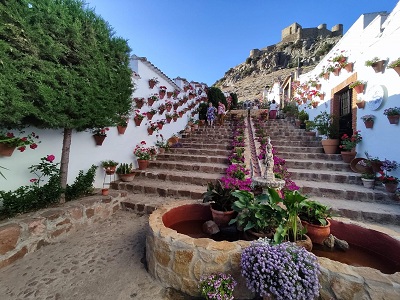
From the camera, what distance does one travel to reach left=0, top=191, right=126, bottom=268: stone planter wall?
2.56 m

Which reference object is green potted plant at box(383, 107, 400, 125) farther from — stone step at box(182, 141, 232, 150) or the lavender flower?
stone step at box(182, 141, 232, 150)

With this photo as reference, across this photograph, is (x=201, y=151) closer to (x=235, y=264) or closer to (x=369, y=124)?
(x=369, y=124)

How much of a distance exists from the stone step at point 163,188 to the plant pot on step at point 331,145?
4.19 meters

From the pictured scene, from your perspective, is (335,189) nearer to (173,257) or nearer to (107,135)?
(173,257)

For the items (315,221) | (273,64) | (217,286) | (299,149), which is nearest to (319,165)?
(299,149)

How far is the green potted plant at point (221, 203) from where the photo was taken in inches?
109

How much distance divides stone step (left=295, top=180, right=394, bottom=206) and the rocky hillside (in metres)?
A: 27.2

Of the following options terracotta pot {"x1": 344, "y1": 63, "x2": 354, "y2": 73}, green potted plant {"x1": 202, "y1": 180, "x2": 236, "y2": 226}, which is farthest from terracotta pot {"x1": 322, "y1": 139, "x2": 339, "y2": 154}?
green potted plant {"x1": 202, "y1": 180, "x2": 236, "y2": 226}

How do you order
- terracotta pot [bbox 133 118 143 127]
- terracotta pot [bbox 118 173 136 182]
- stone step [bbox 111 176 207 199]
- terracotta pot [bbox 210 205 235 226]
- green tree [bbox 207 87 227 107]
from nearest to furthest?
terracotta pot [bbox 210 205 235 226], stone step [bbox 111 176 207 199], terracotta pot [bbox 118 173 136 182], terracotta pot [bbox 133 118 143 127], green tree [bbox 207 87 227 107]

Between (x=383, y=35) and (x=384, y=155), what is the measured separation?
2.70 metres

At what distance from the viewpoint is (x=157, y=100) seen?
6.83 metres

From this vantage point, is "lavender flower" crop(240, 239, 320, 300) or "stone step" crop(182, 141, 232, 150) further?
"stone step" crop(182, 141, 232, 150)

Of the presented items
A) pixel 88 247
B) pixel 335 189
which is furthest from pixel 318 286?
pixel 335 189

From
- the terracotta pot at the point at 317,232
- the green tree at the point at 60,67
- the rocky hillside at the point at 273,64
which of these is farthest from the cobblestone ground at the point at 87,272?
the rocky hillside at the point at 273,64
